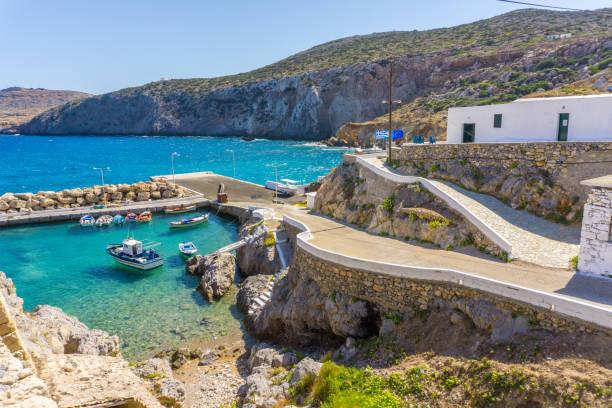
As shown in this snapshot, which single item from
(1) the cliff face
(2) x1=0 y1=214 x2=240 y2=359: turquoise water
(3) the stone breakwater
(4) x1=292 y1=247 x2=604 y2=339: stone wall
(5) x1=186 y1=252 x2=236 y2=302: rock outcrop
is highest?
(1) the cliff face

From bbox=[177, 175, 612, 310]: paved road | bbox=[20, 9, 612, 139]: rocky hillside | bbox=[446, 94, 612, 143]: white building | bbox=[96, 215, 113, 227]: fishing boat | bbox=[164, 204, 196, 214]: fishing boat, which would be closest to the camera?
bbox=[177, 175, 612, 310]: paved road

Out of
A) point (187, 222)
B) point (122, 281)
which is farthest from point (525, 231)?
point (187, 222)

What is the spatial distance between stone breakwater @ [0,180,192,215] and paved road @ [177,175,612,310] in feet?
99.5

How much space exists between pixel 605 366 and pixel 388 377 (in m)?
4.88

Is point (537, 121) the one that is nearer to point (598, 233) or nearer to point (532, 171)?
point (532, 171)

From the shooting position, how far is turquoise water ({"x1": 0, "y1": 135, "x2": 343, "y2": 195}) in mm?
68688

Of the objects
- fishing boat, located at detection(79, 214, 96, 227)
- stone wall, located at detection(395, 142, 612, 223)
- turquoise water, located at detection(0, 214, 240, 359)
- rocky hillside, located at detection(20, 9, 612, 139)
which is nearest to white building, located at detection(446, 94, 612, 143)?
stone wall, located at detection(395, 142, 612, 223)

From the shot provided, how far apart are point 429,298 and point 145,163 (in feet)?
285

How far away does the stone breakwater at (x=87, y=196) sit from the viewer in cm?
4372

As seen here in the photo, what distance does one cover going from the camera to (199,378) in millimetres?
15867

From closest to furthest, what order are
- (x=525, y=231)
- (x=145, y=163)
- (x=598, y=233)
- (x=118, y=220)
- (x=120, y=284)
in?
1. (x=598, y=233)
2. (x=525, y=231)
3. (x=120, y=284)
4. (x=118, y=220)
5. (x=145, y=163)

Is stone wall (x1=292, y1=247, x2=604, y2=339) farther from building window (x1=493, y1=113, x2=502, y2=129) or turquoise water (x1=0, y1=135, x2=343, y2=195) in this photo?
turquoise water (x1=0, y1=135, x2=343, y2=195)

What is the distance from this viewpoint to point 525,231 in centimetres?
1560

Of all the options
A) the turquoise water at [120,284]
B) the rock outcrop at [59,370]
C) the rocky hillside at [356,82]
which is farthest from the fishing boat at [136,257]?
the rocky hillside at [356,82]
